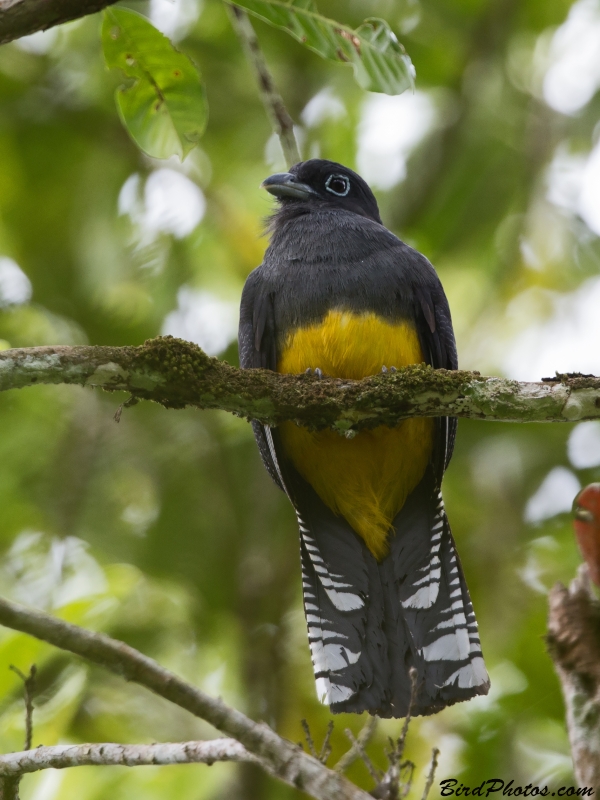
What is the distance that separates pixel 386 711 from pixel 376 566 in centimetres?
62

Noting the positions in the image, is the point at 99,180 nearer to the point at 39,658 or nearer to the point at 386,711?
the point at 39,658

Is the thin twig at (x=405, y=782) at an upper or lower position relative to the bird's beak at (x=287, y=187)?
lower

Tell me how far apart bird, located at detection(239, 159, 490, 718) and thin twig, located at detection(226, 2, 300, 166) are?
517mm

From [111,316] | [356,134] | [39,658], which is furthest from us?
[356,134]

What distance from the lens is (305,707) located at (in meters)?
5.21

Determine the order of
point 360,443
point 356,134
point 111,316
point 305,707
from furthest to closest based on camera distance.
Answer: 1. point 356,134
2. point 111,316
3. point 305,707
4. point 360,443

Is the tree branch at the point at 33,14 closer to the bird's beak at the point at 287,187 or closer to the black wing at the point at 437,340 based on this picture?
the black wing at the point at 437,340

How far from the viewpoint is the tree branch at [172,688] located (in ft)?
8.38

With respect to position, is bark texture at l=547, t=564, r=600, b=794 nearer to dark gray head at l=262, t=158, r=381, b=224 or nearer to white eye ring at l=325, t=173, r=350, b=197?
dark gray head at l=262, t=158, r=381, b=224

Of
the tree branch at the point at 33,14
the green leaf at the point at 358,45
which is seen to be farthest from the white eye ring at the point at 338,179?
the tree branch at the point at 33,14

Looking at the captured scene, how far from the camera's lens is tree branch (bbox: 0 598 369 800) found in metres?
2.55

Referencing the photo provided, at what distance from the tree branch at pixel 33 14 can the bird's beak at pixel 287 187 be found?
2169 millimetres

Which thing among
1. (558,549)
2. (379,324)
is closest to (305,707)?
(558,549)

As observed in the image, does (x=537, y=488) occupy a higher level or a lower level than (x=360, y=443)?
higher
